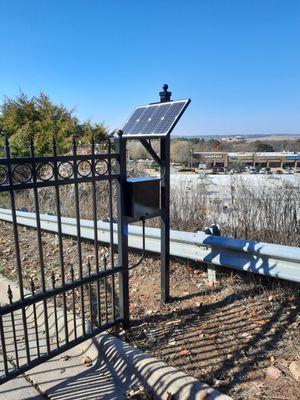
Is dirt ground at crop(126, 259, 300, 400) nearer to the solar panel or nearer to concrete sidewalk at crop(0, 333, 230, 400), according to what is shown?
concrete sidewalk at crop(0, 333, 230, 400)

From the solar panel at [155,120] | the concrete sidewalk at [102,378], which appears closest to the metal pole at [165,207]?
the solar panel at [155,120]

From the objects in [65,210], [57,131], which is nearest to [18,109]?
[57,131]

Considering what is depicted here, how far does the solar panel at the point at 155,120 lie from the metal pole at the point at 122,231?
0.23m

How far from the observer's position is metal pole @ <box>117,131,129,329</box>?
273 centimetres

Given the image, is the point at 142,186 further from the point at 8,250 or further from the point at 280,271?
the point at 8,250

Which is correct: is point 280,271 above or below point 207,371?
above

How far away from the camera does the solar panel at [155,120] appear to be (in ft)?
9.08

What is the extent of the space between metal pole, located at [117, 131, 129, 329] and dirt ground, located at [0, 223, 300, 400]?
28 centimetres

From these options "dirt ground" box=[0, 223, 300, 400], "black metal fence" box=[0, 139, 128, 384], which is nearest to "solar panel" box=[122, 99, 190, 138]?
"black metal fence" box=[0, 139, 128, 384]

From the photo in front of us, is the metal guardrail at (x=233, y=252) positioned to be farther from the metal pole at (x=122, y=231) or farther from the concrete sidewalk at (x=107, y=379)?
the concrete sidewalk at (x=107, y=379)

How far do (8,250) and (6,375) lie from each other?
3363mm

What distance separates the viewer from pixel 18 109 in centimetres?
1523

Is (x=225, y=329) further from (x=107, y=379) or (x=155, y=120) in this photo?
(x=155, y=120)

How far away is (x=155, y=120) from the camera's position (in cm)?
294
